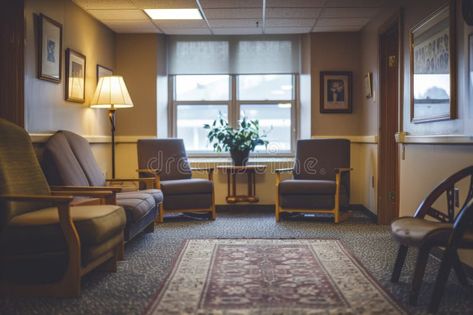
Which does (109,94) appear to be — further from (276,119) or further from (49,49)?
(276,119)

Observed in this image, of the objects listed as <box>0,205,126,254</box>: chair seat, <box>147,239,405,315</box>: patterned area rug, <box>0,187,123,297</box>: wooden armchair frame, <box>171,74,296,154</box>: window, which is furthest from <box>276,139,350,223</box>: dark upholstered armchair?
<box>0,187,123,297</box>: wooden armchair frame

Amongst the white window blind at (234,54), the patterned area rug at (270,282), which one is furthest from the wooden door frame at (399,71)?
the white window blind at (234,54)

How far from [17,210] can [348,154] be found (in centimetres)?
371

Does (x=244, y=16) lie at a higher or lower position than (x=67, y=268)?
higher

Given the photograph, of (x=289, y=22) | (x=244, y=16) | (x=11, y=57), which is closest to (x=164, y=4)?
(x=244, y=16)

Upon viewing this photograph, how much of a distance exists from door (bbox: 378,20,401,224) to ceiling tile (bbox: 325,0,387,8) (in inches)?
12.3

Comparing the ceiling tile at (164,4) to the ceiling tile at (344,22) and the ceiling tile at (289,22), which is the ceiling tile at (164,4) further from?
the ceiling tile at (344,22)

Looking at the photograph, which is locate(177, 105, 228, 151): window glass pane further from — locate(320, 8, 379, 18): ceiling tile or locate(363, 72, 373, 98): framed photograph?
locate(320, 8, 379, 18): ceiling tile

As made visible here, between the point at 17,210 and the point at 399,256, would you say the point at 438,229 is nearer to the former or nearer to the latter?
the point at 399,256

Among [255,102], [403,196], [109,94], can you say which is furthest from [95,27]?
[403,196]

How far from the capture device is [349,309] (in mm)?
2570

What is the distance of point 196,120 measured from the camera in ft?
22.1

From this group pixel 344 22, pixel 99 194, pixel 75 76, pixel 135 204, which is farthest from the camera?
pixel 344 22

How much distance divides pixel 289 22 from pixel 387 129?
5.13 feet
